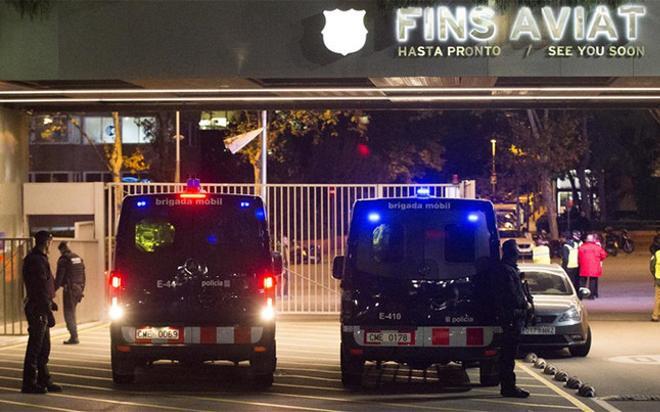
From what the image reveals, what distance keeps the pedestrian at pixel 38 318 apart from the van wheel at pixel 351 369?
3.23m

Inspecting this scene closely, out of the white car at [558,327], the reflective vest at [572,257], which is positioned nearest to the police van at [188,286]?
the white car at [558,327]

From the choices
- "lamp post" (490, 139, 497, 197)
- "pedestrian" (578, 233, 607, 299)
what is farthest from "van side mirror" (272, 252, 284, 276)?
"lamp post" (490, 139, 497, 197)

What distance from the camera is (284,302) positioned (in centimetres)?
2555

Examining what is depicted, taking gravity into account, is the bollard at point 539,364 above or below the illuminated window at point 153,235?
below

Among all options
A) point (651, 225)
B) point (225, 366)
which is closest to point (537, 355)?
point (225, 366)

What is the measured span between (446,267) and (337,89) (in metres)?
6.69

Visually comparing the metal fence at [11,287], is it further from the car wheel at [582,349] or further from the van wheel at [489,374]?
the van wheel at [489,374]

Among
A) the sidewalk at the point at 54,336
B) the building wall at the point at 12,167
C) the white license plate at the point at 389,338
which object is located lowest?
the sidewalk at the point at 54,336

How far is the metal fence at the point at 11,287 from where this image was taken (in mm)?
20938

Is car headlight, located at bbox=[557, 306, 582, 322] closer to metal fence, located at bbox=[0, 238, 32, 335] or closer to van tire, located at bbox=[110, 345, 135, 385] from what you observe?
van tire, located at bbox=[110, 345, 135, 385]

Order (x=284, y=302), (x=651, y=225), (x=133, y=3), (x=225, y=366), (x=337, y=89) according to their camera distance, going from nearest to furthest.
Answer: (x=225, y=366)
(x=133, y=3)
(x=337, y=89)
(x=284, y=302)
(x=651, y=225)

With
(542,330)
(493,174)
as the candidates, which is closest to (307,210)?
(542,330)

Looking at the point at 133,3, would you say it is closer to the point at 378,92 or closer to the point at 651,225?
the point at 378,92

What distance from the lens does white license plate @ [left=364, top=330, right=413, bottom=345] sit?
1371 cm
